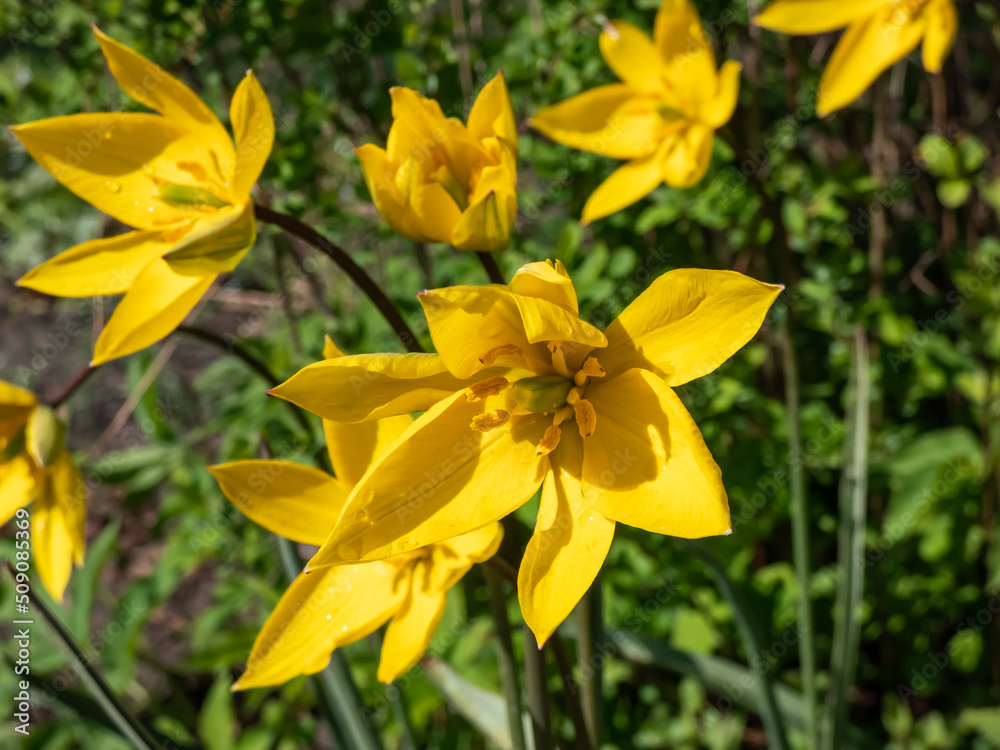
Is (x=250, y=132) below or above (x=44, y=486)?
above

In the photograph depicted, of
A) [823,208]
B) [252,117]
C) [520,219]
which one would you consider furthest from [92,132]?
[823,208]

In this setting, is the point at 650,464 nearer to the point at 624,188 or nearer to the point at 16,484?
the point at 624,188

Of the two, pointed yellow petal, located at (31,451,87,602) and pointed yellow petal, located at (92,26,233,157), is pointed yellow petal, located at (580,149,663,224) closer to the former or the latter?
pointed yellow petal, located at (92,26,233,157)

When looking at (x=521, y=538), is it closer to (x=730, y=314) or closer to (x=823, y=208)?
(x=730, y=314)

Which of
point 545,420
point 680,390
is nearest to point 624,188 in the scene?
point 680,390

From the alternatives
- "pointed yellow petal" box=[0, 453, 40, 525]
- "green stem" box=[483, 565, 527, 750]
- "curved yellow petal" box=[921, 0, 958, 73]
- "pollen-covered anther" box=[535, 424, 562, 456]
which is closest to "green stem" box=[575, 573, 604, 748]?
"green stem" box=[483, 565, 527, 750]
